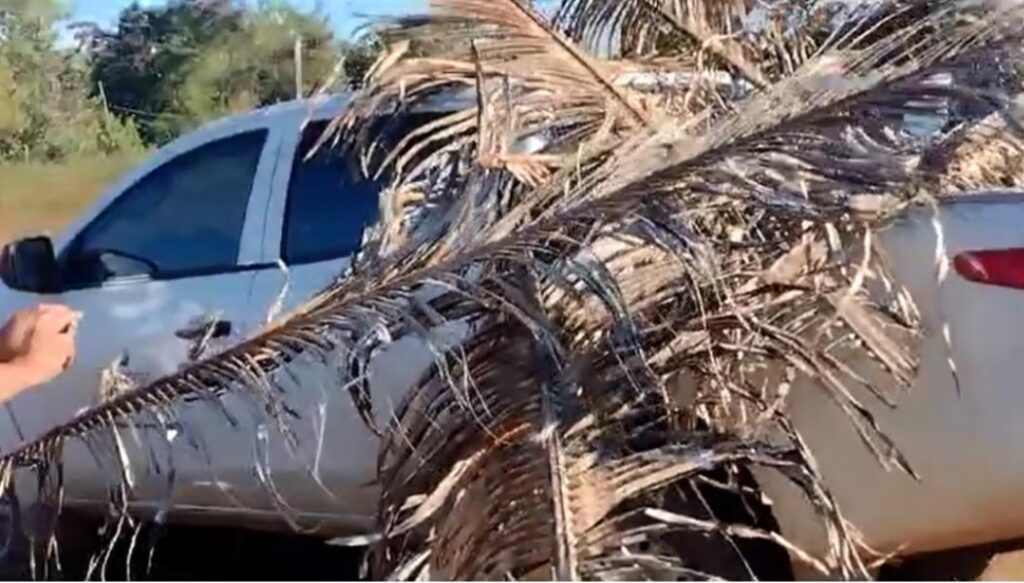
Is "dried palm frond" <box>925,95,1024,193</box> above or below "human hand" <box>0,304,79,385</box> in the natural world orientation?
above

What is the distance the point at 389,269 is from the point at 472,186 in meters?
0.48

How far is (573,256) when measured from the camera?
13.6 ft

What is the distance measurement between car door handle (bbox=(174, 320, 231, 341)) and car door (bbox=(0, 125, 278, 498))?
0.11 metres

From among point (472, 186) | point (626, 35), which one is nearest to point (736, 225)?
Result: point (472, 186)

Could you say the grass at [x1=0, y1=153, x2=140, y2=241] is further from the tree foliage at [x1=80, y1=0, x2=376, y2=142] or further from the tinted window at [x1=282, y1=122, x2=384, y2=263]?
the tinted window at [x1=282, y1=122, x2=384, y2=263]

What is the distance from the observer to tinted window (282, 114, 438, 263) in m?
6.18

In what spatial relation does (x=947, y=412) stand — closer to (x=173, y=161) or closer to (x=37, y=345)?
(x=37, y=345)

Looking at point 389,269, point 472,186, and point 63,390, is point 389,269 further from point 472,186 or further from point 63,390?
point 63,390

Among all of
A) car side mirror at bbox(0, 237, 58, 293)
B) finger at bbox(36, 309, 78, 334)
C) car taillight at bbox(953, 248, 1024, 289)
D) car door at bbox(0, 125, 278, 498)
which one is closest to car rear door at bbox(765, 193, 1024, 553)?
car taillight at bbox(953, 248, 1024, 289)

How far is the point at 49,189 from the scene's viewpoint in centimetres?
2284

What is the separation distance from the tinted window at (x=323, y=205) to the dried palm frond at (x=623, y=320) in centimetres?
131

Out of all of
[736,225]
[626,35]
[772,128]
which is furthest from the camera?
[626,35]

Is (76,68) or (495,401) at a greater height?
(495,401)

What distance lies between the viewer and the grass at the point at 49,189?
21031mm
